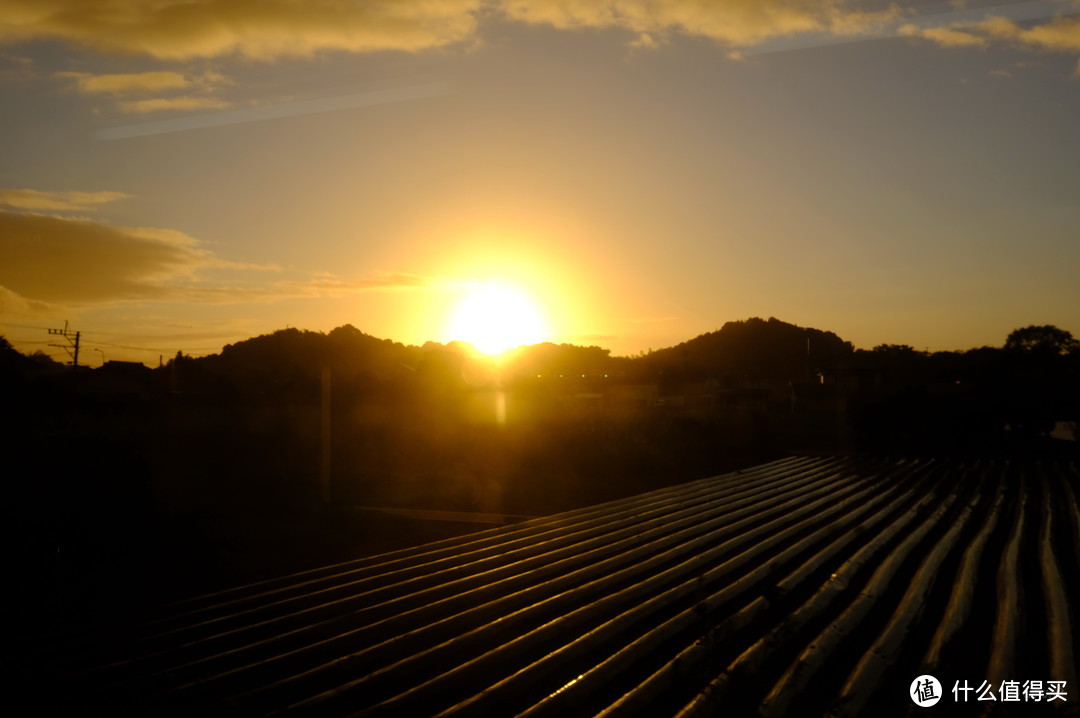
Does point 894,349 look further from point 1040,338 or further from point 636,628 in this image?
point 636,628

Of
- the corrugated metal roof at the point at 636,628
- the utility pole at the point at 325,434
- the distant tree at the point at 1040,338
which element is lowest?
the corrugated metal roof at the point at 636,628

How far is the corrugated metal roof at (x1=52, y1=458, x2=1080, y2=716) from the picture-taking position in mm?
3475

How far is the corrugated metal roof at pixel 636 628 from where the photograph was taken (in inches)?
137

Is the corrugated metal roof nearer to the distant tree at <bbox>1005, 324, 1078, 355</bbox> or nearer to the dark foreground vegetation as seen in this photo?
the dark foreground vegetation

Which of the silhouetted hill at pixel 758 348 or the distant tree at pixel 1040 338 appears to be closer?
the distant tree at pixel 1040 338

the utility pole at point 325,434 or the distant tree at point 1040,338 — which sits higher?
the distant tree at point 1040,338

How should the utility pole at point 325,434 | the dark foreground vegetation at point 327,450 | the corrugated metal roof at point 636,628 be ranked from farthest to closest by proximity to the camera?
the utility pole at point 325,434 → the dark foreground vegetation at point 327,450 → the corrugated metal roof at point 636,628

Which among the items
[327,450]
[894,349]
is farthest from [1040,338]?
[327,450]

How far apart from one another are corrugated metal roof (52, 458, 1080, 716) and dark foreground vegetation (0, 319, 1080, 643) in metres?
1.86

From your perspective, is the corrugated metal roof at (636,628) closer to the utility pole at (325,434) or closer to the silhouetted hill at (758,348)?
the utility pole at (325,434)

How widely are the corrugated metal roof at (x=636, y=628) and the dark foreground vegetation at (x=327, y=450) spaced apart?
186 centimetres

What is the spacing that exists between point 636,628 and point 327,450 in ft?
34.0

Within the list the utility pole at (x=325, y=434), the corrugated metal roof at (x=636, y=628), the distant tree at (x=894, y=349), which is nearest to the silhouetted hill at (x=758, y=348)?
the distant tree at (x=894, y=349)

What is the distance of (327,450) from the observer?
13.8 meters
